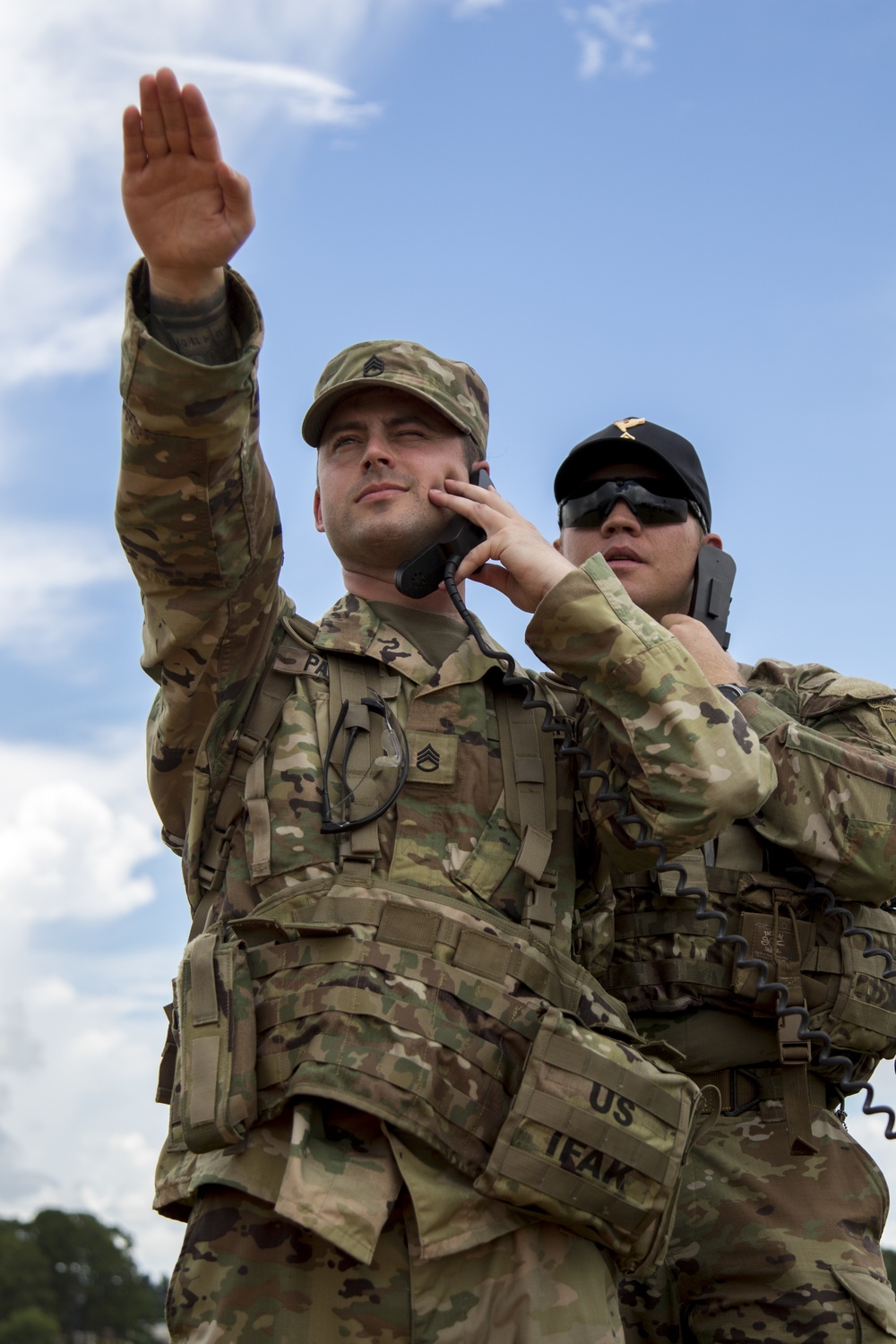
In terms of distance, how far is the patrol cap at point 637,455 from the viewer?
5.95 meters

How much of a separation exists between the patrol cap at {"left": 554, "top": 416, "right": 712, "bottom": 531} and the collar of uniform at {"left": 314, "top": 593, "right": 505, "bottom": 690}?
1477 mm

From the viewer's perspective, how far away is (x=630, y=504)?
19.2ft

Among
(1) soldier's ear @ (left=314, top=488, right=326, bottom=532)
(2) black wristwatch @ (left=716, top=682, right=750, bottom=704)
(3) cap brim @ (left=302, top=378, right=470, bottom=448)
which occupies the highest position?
(3) cap brim @ (left=302, top=378, right=470, bottom=448)

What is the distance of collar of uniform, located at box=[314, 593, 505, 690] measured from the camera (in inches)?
181

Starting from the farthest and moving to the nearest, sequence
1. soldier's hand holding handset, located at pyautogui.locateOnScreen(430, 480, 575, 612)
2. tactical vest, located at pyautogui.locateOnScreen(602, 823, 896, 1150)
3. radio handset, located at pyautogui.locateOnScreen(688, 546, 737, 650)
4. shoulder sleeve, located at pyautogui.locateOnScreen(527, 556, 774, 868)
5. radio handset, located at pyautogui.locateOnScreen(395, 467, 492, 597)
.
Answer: radio handset, located at pyautogui.locateOnScreen(688, 546, 737, 650) → tactical vest, located at pyautogui.locateOnScreen(602, 823, 896, 1150) → radio handset, located at pyautogui.locateOnScreen(395, 467, 492, 597) → soldier's hand holding handset, located at pyautogui.locateOnScreen(430, 480, 575, 612) → shoulder sleeve, located at pyautogui.locateOnScreen(527, 556, 774, 868)

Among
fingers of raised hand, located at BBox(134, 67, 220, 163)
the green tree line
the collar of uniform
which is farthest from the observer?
the green tree line

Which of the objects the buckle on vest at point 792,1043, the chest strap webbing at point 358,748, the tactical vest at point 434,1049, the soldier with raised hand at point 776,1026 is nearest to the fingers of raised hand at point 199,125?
the chest strap webbing at point 358,748

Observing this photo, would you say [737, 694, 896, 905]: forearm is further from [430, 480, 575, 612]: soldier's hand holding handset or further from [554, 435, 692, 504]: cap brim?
[554, 435, 692, 504]: cap brim

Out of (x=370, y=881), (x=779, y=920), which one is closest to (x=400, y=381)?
(x=370, y=881)

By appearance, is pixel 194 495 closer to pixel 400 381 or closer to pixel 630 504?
pixel 400 381

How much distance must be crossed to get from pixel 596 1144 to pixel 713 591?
8.35 ft

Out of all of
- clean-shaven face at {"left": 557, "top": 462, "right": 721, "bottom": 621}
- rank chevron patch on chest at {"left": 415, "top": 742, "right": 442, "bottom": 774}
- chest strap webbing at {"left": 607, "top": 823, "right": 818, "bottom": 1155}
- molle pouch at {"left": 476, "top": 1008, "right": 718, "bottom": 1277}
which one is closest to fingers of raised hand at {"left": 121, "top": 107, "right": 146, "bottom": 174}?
rank chevron patch on chest at {"left": 415, "top": 742, "right": 442, "bottom": 774}

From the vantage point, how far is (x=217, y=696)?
14.4 ft

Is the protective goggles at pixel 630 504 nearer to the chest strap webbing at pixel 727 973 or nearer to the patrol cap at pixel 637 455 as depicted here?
the patrol cap at pixel 637 455
